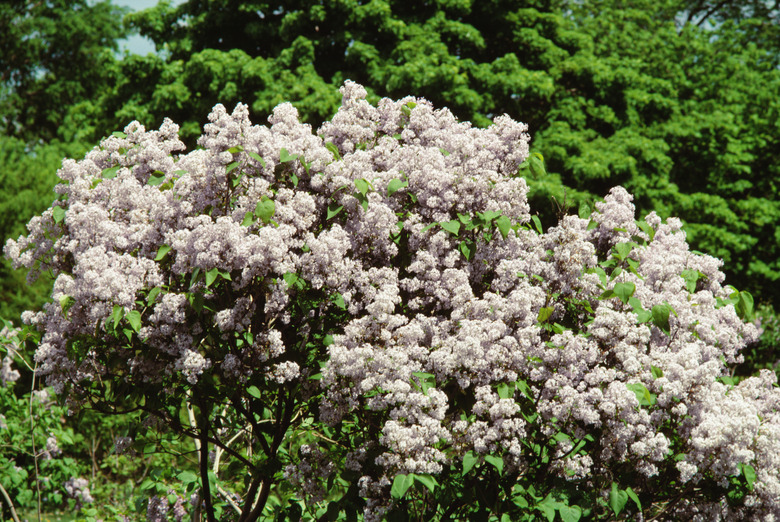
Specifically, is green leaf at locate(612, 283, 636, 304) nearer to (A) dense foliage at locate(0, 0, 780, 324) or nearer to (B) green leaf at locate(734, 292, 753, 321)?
(B) green leaf at locate(734, 292, 753, 321)

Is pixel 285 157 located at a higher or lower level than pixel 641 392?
higher

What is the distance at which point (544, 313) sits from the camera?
4453 millimetres

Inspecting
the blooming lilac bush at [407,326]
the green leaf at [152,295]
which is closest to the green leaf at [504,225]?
the blooming lilac bush at [407,326]

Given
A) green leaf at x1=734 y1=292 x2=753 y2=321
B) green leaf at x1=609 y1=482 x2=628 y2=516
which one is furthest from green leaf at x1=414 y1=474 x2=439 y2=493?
green leaf at x1=734 y1=292 x2=753 y2=321

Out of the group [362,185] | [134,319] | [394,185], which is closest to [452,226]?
[394,185]

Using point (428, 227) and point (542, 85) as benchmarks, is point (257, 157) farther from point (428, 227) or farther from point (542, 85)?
point (542, 85)

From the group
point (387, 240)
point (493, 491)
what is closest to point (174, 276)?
point (387, 240)

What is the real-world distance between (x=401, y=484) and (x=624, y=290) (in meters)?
1.88

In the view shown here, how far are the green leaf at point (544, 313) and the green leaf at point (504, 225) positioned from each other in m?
0.55

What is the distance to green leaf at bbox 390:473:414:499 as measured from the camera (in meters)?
3.68

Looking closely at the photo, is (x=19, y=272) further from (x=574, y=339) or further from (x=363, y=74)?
(x=574, y=339)

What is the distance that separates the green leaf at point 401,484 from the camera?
3676mm

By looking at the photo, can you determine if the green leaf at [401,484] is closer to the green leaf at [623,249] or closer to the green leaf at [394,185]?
the green leaf at [394,185]

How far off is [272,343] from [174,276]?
0.85 metres
